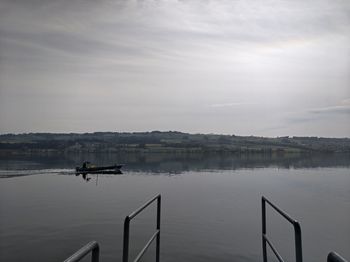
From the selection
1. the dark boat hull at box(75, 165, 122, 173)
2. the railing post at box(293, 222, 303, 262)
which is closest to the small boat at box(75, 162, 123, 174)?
the dark boat hull at box(75, 165, 122, 173)

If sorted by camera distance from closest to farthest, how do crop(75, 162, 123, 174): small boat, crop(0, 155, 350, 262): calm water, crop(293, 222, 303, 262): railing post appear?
1. crop(293, 222, 303, 262): railing post
2. crop(0, 155, 350, 262): calm water
3. crop(75, 162, 123, 174): small boat

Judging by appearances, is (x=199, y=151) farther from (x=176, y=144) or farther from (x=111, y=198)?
(x=111, y=198)

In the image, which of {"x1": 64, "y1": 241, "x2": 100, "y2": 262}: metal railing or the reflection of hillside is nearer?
{"x1": 64, "y1": 241, "x2": 100, "y2": 262}: metal railing

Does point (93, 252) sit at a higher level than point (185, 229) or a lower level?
higher

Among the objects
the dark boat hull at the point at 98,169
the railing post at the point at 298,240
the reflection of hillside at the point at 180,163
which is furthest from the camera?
the reflection of hillside at the point at 180,163

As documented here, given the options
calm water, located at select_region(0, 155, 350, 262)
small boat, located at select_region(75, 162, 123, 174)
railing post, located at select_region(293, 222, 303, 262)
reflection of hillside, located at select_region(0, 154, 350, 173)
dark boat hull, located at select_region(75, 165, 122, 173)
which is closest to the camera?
railing post, located at select_region(293, 222, 303, 262)

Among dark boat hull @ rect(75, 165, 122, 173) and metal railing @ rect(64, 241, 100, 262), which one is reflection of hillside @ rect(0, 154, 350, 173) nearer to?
dark boat hull @ rect(75, 165, 122, 173)

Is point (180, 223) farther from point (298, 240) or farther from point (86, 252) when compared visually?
point (86, 252)

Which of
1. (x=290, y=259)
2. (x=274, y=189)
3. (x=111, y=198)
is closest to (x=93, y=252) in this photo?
(x=290, y=259)

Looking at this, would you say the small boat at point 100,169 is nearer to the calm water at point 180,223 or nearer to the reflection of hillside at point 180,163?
the reflection of hillside at point 180,163

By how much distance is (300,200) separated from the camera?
2533 centimetres

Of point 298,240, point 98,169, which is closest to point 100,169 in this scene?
point 98,169

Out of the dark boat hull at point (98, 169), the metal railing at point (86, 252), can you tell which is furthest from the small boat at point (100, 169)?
the metal railing at point (86, 252)

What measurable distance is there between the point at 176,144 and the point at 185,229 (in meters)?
115
